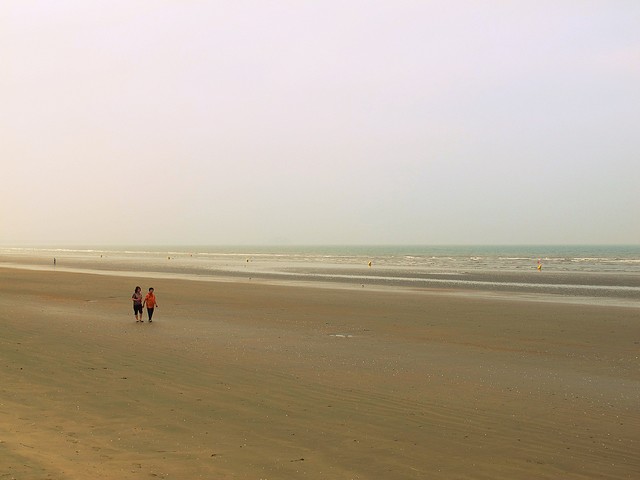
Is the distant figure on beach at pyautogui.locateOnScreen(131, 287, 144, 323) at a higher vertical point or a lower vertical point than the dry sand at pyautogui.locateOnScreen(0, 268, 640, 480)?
higher

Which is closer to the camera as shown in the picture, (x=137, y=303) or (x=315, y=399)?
(x=315, y=399)

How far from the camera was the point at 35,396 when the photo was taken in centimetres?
955

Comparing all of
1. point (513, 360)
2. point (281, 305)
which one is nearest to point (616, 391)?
point (513, 360)

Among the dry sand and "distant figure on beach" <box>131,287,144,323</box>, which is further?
"distant figure on beach" <box>131,287,144,323</box>

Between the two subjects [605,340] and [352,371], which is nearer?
[352,371]

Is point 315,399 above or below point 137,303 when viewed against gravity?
below

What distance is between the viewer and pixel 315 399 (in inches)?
396

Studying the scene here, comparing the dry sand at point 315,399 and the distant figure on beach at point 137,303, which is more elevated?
the distant figure on beach at point 137,303

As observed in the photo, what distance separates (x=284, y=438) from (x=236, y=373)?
167 inches

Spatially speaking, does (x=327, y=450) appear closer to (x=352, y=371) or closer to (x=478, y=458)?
(x=478, y=458)

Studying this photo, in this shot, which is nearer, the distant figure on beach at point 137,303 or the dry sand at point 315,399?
the dry sand at point 315,399

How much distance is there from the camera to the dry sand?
23.1ft

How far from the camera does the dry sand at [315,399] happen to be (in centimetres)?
703

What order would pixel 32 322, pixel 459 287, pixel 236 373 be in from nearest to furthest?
1. pixel 236 373
2. pixel 32 322
3. pixel 459 287
